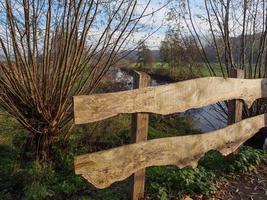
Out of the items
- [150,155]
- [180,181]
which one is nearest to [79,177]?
[180,181]

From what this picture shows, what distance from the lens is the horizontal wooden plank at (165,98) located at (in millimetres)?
3299

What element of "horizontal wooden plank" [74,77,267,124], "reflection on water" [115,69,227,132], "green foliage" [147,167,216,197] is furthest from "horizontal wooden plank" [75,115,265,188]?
"reflection on water" [115,69,227,132]

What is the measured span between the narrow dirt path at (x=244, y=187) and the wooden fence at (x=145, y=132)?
396 mm

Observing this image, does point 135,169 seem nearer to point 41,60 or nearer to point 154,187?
point 154,187

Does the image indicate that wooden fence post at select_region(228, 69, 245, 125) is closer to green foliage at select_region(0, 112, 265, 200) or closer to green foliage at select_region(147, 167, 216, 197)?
green foliage at select_region(0, 112, 265, 200)

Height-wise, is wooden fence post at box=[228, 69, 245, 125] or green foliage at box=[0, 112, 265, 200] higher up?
wooden fence post at box=[228, 69, 245, 125]

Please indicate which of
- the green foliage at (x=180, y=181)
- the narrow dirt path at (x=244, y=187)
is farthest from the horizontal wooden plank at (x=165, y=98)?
the narrow dirt path at (x=244, y=187)

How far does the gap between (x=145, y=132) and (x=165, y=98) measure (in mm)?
440

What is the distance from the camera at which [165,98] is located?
401 centimetres

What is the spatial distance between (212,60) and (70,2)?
5.14 meters

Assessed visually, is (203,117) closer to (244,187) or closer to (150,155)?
(244,187)

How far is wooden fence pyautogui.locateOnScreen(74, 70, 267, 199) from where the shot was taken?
335cm

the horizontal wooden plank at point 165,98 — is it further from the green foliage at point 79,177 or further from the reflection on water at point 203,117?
the reflection on water at point 203,117

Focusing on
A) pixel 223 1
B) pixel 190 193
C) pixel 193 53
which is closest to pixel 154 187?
pixel 190 193
